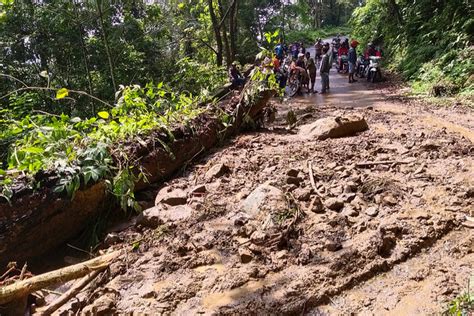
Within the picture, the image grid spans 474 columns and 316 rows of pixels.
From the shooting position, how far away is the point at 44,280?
3.33 metres

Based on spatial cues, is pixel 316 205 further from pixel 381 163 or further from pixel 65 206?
pixel 65 206

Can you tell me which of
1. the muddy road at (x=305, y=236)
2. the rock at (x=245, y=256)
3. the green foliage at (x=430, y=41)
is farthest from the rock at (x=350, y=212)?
the green foliage at (x=430, y=41)

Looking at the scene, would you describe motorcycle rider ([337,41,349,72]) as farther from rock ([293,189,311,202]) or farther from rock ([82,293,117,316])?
rock ([82,293,117,316])

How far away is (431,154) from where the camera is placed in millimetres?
5273

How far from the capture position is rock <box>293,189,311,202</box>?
14.2 feet

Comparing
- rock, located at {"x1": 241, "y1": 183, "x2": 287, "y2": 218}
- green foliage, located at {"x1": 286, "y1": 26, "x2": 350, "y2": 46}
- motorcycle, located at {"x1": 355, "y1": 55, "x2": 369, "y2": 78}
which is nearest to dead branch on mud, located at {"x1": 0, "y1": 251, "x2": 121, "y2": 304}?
rock, located at {"x1": 241, "y1": 183, "x2": 287, "y2": 218}

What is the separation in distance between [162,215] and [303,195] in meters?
1.65

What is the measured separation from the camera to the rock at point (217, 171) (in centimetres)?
528

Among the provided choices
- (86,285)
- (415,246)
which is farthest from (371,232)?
(86,285)

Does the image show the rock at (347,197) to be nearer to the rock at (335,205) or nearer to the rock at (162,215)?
the rock at (335,205)

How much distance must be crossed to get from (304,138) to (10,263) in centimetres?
478

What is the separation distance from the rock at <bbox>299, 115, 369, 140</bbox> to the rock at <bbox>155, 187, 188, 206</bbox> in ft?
9.33

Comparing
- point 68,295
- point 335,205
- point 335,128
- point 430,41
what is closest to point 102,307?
point 68,295

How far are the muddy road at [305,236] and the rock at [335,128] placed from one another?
2.41 ft
